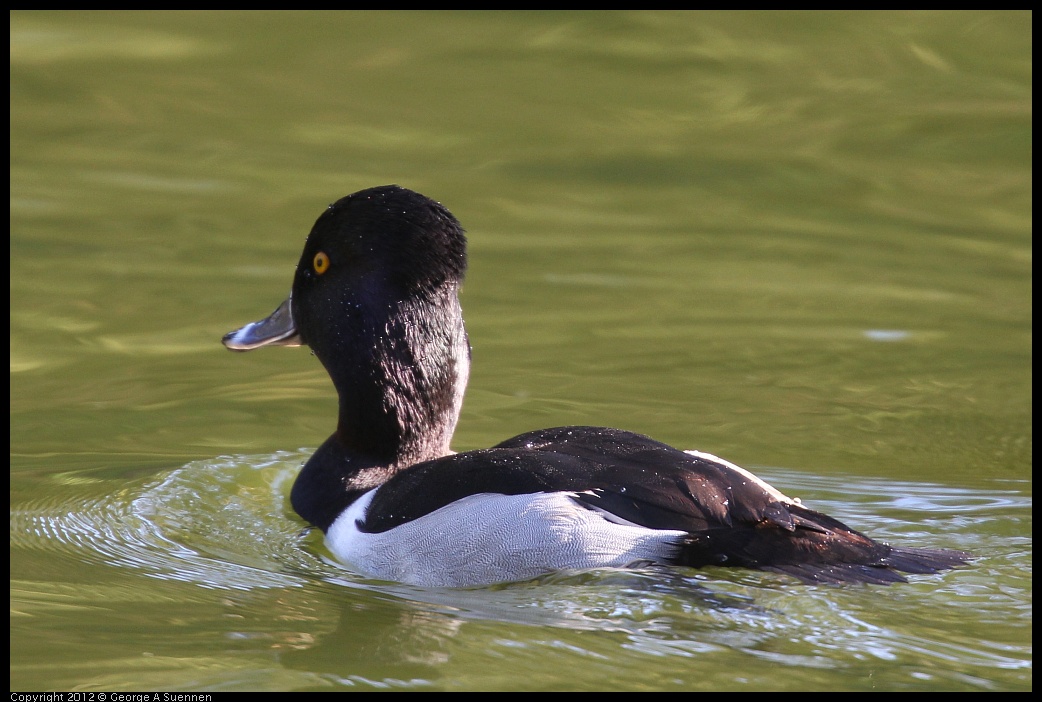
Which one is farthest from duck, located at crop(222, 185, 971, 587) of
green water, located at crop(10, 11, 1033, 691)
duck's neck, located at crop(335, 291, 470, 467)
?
green water, located at crop(10, 11, 1033, 691)

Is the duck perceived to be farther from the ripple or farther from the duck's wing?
the ripple

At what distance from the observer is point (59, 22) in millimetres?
12328

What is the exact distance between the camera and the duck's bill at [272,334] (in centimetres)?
611

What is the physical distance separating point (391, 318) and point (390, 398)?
31 centimetres

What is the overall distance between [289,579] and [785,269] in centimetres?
506

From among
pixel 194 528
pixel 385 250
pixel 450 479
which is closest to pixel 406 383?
pixel 385 250

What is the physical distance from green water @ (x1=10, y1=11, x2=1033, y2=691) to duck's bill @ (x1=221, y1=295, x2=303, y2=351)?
57 centimetres

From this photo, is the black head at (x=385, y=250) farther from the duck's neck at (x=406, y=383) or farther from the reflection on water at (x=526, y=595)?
the reflection on water at (x=526, y=595)

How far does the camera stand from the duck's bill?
6.11 meters

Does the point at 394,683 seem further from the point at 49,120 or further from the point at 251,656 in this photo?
the point at 49,120

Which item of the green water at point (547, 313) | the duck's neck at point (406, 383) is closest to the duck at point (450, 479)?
the duck's neck at point (406, 383)

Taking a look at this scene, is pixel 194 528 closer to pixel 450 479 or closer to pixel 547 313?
pixel 450 479

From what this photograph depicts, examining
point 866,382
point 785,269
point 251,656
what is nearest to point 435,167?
point 785,269

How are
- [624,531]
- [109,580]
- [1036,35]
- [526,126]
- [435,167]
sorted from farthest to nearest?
[1036,35], [526,126], [435,167], [109,580], [624,531]
